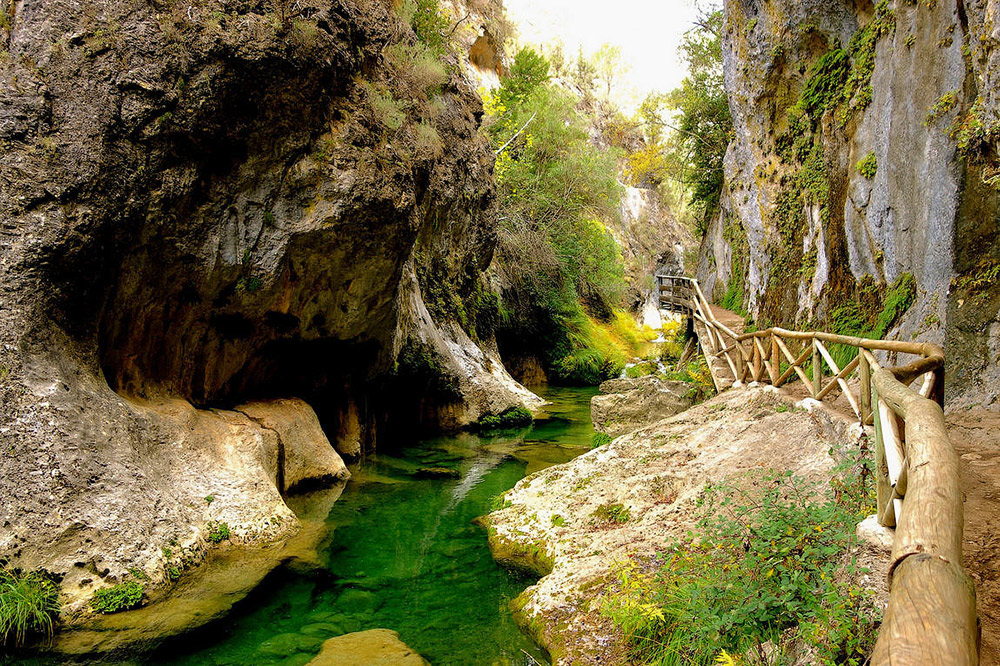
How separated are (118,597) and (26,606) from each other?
2.29 ft

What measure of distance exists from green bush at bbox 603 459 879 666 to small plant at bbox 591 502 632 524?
1.37 metres

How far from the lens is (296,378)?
1061cm

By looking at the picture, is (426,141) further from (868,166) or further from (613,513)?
(613,513)

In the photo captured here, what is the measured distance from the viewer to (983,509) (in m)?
3.99

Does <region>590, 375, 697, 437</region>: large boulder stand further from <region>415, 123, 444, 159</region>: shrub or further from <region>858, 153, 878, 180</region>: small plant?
<region>415, 123, 444, 159</region>: shrub

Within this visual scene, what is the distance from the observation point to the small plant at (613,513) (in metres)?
6.28

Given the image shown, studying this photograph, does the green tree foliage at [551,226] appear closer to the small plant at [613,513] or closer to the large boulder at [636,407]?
the large boulder at [636,407]

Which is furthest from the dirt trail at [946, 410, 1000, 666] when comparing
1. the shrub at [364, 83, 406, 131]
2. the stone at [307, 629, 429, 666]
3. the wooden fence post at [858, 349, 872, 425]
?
the shrub at [364, 83, 406, 131]

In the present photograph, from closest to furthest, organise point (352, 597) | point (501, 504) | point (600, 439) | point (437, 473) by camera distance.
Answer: point (352, 597) → point (501, 504) → point (437, 473) → point (600, 439)

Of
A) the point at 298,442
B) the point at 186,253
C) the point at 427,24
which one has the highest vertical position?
the point at 427,24

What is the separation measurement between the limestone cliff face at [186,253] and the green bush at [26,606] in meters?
0.16

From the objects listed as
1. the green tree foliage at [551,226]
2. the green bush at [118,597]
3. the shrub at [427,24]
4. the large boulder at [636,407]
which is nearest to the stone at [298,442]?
the green bush at [118,597]

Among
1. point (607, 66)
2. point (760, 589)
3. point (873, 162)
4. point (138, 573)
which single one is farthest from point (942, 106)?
point (607, 66)

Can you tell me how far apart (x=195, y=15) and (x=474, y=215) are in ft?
33.4
